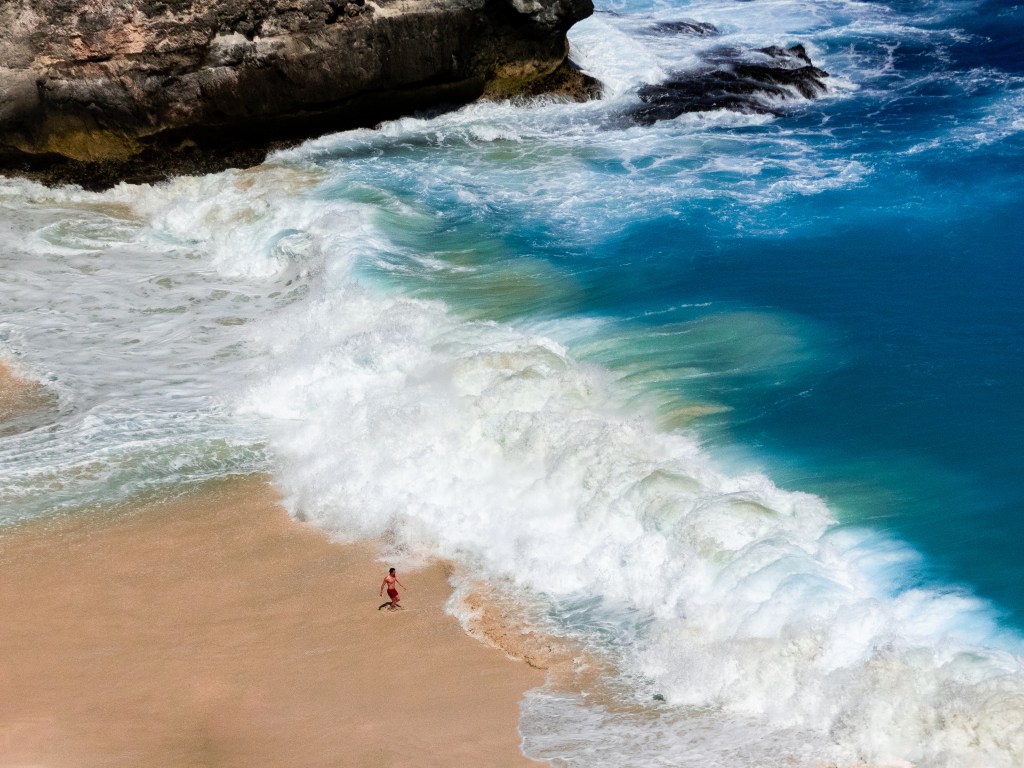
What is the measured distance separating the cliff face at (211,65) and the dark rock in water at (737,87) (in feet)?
8.47

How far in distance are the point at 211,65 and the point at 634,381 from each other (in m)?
11.4

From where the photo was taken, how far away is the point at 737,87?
2280cm

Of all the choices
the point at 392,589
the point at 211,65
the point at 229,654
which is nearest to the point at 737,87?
the point at 211,65

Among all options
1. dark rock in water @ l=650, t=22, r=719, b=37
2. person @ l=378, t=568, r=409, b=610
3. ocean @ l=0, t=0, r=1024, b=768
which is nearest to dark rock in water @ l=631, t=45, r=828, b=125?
ocean @ l=0, t=0, r=1024, b=768

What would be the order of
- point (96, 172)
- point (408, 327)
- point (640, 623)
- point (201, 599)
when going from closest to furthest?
point (640, 623) < point (201, 599) < point (408, 327) < point (96, 172)

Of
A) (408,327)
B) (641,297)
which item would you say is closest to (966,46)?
(641,297)

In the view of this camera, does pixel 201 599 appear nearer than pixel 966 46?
Yes

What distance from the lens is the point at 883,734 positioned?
7.24 m

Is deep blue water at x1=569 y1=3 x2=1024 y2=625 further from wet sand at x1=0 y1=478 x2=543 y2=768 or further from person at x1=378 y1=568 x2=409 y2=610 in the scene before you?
wet sand at x1=0 y1=478 x2=543 y2=768

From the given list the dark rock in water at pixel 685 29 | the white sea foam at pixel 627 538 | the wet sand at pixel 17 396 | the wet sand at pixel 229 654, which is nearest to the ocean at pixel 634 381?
the white sea foam at pixel 627 538

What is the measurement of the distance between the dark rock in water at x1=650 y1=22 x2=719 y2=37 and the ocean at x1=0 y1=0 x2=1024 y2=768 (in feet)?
17.2

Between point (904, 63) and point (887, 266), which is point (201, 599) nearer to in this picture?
point (887, 266)

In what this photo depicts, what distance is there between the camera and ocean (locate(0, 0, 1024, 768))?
805cm

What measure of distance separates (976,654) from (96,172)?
57.3 feet
